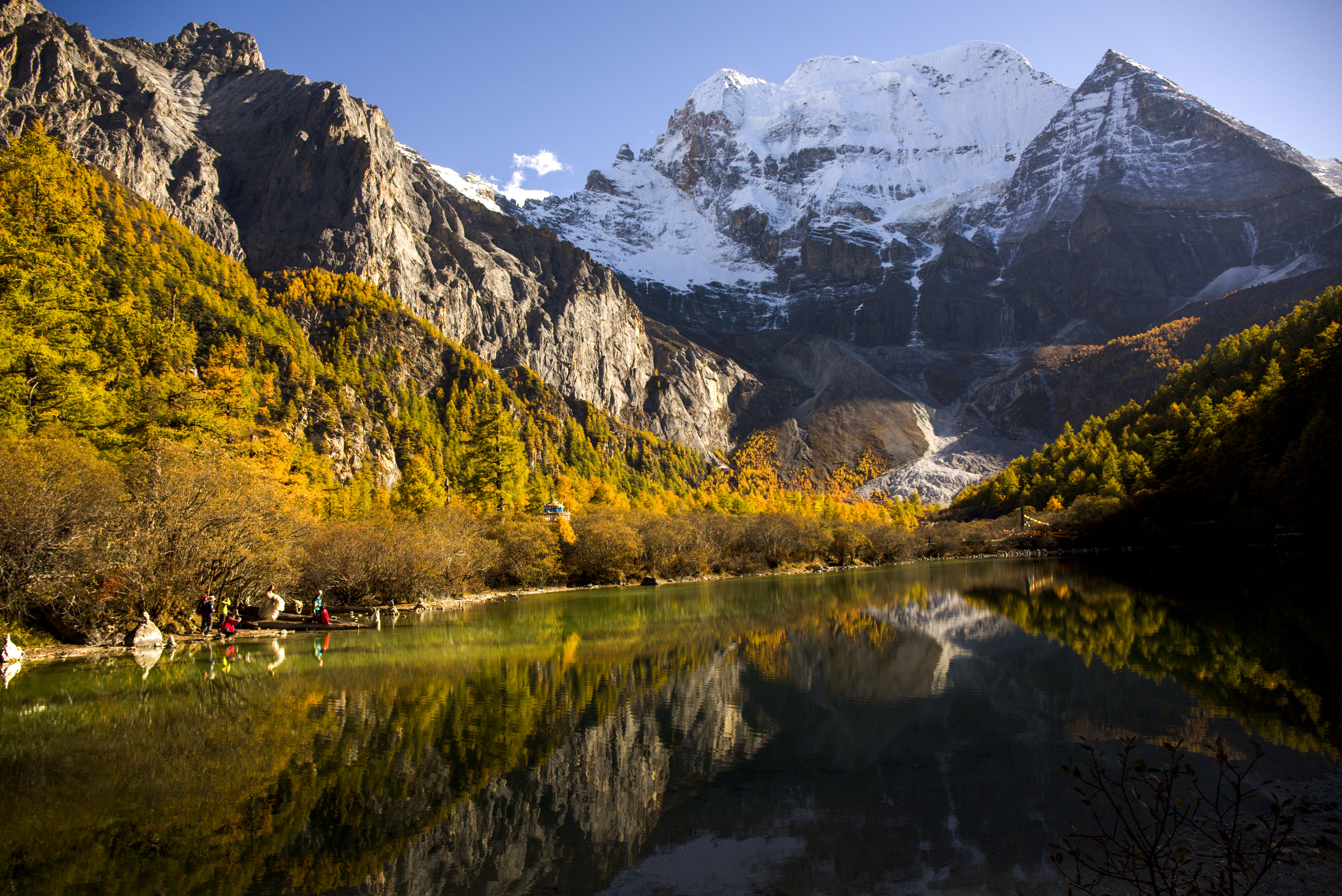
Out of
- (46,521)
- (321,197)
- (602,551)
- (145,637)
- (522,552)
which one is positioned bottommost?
(145,637)

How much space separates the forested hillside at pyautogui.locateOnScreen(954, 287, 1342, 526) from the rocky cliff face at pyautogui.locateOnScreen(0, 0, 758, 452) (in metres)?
97.2

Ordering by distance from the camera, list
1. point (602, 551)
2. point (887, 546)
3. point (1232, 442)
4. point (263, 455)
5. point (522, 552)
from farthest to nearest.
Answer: point (887, 546), point (602, 551), point (1232, 442), point (522, 552), point (263, 455)

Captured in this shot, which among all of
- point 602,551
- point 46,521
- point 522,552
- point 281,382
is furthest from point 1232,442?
point 281,382

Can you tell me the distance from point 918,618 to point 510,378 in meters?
122

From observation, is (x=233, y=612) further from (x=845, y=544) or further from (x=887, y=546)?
(x=887, y=546)

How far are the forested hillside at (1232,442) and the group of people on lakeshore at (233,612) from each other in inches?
2396

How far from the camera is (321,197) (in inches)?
5349

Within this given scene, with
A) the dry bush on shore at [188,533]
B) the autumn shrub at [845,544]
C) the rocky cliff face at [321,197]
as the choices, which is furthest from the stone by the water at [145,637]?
the rocky cliff face at [321,197]

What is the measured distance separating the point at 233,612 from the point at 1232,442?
75720 mm

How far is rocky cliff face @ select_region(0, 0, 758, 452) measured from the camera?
124812mm

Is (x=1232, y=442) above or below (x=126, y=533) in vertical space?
above

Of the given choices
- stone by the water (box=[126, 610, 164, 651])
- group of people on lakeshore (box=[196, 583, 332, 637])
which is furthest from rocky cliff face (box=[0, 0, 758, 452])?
stone by the water (box=[126, 610, 164, 651])

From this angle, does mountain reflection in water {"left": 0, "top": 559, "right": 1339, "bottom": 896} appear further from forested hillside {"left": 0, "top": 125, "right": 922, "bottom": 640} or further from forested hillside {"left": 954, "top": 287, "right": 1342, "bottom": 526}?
forested hillside {"left": 954, "top": 287, "right": 1342, "bottom": 526}

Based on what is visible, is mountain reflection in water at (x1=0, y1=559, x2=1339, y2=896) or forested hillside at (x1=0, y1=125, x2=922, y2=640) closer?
mountain reflection in water at (x1=0, y1=559, x2=1339, y2=896)
